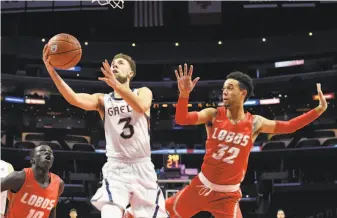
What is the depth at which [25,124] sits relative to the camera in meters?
27.3

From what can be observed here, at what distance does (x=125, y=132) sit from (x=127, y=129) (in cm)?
4

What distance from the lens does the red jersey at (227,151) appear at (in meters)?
5.68

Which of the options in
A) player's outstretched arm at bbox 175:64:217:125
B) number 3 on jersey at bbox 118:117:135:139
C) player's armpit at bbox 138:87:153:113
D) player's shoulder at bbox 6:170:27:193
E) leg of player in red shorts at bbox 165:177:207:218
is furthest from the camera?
leg of player in red shorts at bbox 165:177:207:218

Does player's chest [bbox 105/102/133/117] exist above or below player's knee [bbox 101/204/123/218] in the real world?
above

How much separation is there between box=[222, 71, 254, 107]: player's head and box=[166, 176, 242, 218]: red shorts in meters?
1.04

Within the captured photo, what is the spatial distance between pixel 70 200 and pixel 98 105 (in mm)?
17938

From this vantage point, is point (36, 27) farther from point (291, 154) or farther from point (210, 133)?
point (210, 133)

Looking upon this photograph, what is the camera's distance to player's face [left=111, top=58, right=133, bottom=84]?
529 centimetres

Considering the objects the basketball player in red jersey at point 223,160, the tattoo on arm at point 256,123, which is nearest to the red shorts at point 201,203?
the basketball player in red jersey at point 223,160

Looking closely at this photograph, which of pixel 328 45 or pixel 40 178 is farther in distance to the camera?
pixel 328 45

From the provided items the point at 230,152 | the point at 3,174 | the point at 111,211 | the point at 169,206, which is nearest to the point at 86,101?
the point at 111,211

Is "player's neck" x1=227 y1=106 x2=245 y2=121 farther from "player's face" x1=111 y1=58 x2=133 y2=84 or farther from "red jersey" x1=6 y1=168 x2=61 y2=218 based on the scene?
"red jersey" x1=6 y1=168 x2=61 y2=218

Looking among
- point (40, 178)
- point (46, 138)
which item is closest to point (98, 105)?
point (40, 178)

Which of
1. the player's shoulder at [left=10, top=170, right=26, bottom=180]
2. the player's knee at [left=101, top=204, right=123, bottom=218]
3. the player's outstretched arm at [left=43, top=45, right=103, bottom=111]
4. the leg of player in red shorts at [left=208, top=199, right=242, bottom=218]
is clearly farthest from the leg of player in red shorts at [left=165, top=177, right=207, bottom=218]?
the player's shoulder at [left=10, top=170, right=26, bottom=180]
